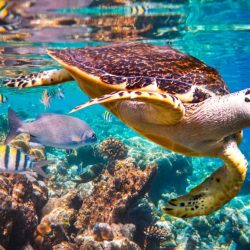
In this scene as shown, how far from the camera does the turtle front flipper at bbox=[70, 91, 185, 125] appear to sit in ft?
8.29

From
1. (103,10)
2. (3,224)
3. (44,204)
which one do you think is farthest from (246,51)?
(3,224)

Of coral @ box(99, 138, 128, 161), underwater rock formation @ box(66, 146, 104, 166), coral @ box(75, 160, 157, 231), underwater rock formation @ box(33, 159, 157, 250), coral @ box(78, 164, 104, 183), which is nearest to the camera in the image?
underwater rock formation @ box(33, 159, 157, 250)

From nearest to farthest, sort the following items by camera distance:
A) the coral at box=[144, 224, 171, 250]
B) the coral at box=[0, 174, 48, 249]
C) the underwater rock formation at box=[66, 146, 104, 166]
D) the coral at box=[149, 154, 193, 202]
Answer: the coral at box=[0, 174, 48, 249] → the coral at box=[144, 224, 171, 250] → the coral at box=[149, 154, 193, 202] → the underwater rock formation at box=[66, 146, 104, 166]

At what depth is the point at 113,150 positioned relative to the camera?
34.1ft

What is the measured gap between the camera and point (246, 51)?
18.9m

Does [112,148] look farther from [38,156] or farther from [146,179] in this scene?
[146,179]

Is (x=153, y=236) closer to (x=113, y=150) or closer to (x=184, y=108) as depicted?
(x=184, y=108)

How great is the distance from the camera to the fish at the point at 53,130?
20.9 ft

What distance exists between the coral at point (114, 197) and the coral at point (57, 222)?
24cm

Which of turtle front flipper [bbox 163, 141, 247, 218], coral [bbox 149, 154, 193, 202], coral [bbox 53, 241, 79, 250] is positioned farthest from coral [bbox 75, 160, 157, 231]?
coral [bbox 149, 154, 193, 202]

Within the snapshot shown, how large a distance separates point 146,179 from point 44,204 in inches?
96.6

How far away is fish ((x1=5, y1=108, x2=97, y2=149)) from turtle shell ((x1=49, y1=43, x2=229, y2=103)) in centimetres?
257

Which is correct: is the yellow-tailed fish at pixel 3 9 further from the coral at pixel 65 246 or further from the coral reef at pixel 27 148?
the coral at pixel 65 246

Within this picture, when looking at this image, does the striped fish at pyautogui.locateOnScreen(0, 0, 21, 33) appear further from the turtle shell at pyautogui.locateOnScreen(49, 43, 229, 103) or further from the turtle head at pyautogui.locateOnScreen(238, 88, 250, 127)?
the turtle head at pyautogui.locateOnScreen(238, 88, 250, 127)
